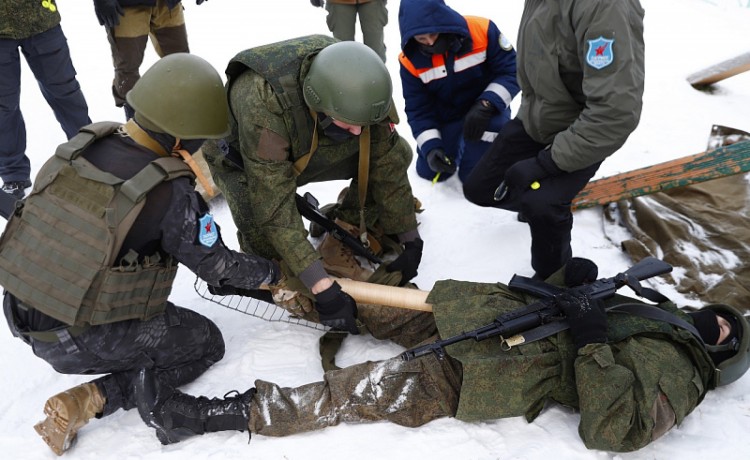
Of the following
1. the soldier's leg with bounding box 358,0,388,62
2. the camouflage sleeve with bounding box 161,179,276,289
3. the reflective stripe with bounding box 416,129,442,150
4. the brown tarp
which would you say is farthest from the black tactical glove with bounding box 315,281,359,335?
the soldier's leg with bounding box 358,0,388,62

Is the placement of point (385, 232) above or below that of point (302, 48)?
below

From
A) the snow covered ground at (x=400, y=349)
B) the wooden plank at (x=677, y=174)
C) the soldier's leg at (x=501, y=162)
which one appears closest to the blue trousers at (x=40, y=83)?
the snow covered ground at (x=400, y=349)

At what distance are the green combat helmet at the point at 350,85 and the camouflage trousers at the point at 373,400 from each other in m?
1.12

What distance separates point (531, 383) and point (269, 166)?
153 centimetres

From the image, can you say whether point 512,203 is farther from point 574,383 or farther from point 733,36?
point 733,36

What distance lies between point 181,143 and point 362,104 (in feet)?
2.61

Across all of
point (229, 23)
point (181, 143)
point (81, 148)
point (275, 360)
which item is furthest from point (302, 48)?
point (229, 23)

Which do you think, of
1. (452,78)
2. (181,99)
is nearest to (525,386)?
(181,99)

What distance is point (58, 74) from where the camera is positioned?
3.82 m

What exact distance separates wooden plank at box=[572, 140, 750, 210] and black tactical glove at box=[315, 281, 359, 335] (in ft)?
6.37

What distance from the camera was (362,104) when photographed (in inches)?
94.9

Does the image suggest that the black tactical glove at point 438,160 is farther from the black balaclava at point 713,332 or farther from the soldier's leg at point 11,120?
the soldier's leg at point 11,120

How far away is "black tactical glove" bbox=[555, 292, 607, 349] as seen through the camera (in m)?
2.19

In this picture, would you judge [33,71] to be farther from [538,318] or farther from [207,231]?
[538,318]
